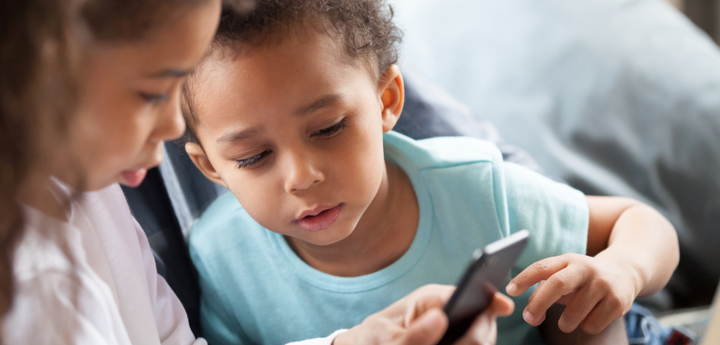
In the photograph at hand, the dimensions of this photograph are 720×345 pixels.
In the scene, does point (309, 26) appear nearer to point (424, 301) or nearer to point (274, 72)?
point (274, 72)

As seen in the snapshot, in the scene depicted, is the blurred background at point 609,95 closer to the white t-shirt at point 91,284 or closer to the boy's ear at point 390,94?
the boy's ear at point 390,94

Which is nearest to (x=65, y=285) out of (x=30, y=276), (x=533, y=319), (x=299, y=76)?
(x=30, y=276)

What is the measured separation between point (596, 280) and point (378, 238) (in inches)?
7.3

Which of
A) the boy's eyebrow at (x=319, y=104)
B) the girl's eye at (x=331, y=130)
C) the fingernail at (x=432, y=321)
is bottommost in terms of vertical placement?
the fingernail at (x=432, y=321)

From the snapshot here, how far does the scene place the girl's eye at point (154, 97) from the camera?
25 cm

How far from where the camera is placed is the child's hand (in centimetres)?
35

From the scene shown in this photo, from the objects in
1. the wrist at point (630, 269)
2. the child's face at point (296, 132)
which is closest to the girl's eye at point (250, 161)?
the child's face at point (296, 132)

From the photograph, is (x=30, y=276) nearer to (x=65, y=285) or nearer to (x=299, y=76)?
(x=65, y=285)

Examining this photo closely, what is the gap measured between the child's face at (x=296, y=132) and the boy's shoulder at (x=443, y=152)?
0.22 ft

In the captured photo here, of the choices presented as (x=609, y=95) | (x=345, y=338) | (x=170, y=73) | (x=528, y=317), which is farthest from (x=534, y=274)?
(x=609, y=95)

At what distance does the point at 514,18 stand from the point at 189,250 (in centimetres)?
56

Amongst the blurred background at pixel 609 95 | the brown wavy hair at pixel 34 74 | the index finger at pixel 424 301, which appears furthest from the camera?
the blurred background at pixel 609 95

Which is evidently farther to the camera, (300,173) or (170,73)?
(300,173)

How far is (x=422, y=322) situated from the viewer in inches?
11.9
